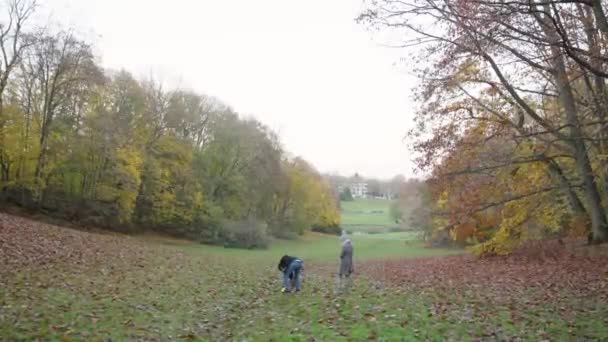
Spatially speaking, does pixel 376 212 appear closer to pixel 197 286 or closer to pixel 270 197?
pixel 270 197

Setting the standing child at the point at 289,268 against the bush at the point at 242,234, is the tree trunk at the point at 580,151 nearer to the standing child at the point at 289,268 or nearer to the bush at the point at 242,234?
the standing child at the point at 289,268

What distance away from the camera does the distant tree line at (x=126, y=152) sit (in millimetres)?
36719

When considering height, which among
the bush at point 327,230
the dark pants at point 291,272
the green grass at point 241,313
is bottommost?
the green grass at point 241,313

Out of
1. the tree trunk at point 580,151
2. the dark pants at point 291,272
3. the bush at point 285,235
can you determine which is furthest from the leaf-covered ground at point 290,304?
the bush at point 285,235

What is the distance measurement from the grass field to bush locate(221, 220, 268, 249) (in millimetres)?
45820

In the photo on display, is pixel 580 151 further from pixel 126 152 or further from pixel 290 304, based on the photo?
pixel 126 152

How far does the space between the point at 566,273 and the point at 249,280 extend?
11070mm

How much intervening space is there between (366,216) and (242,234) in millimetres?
81079

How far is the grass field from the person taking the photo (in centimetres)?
9812

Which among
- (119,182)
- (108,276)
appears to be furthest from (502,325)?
(119,182)

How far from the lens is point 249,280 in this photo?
1866 centimetres

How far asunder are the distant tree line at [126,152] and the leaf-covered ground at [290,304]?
797 inches

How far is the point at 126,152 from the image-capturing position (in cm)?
4103

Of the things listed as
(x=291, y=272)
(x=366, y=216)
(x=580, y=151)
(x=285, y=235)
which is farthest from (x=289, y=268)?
(x=366, y=216)
